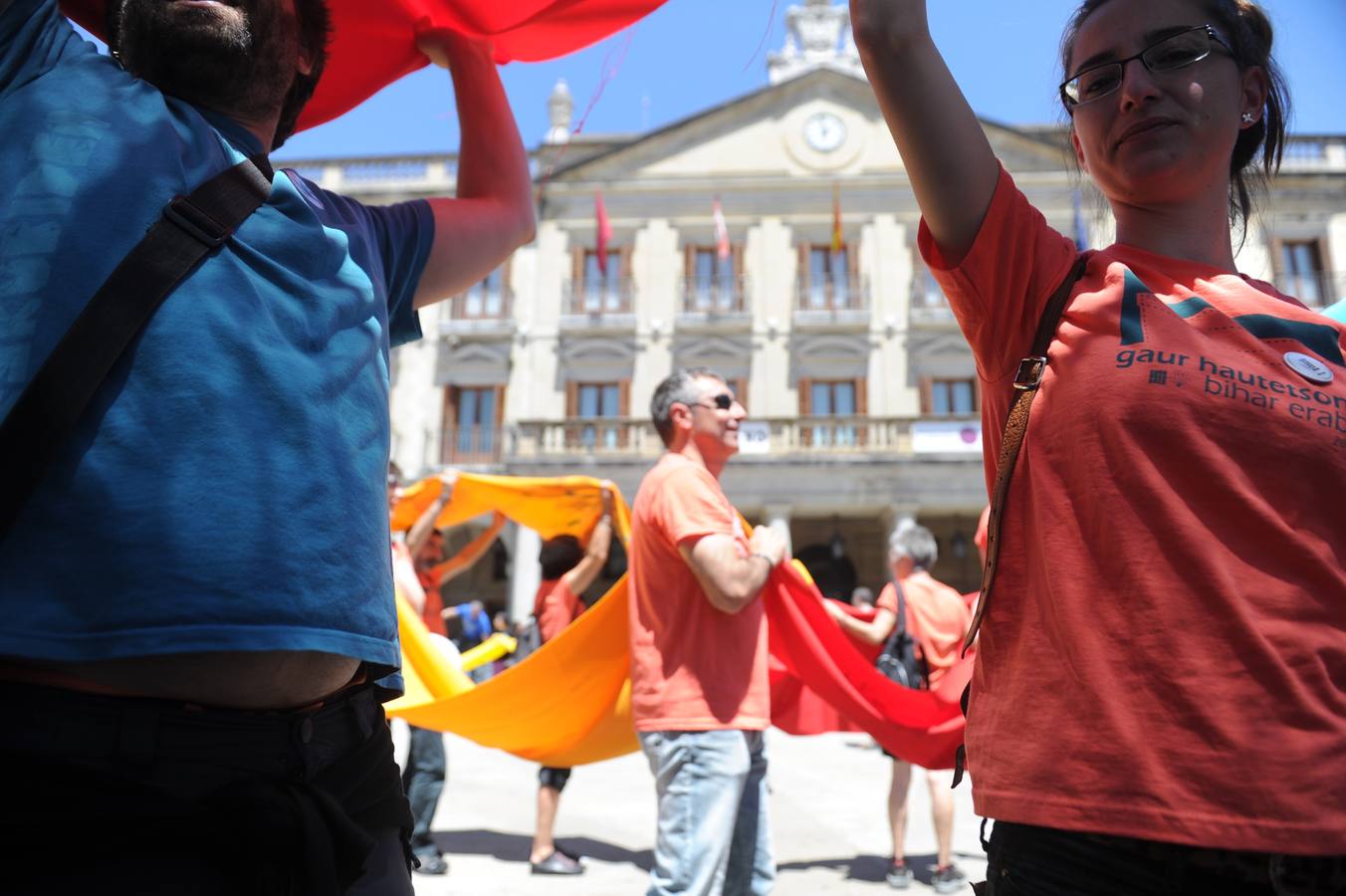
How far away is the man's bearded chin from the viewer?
131cm

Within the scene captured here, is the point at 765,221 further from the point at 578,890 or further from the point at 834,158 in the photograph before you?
the point at 578,890

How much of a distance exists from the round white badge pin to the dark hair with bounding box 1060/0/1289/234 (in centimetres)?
40

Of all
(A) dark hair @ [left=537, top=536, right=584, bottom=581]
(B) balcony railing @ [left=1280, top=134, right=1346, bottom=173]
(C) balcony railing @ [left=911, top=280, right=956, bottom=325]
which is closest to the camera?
(A) dark hair @ [left=537, top=536, right=584, bottom=581]

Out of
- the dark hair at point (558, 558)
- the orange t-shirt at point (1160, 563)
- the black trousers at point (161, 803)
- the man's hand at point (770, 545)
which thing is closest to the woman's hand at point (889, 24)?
the orange t-shirt at point (1160, 563)

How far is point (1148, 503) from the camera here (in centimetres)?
120

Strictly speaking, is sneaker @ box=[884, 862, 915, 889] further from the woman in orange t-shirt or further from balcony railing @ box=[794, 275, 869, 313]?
balcony railing @ box=[794, 275, 869, 313]

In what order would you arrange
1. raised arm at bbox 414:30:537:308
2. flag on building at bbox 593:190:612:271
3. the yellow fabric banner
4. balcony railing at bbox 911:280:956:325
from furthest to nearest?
flag on building at bbox 593:190:612:271 < balcony railing at bbox 911:280:956:325 < the yellow fabric banner < raised arm at bbox 414:30:537:308

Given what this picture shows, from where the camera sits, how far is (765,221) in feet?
82.2

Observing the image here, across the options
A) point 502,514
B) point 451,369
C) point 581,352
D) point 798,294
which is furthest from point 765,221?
point 502,514

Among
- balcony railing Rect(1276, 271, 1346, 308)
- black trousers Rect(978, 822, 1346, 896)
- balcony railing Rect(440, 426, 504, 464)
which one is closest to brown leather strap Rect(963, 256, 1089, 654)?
black trousers Rect(978, 822, 1346, 896)

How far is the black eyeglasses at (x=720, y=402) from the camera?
3.60m

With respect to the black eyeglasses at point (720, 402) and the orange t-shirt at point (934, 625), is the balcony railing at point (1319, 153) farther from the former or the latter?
the black eyeglasses at point (720, 402)

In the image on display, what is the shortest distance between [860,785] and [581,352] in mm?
17787

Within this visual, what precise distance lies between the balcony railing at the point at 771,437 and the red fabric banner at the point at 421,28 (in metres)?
19.2
